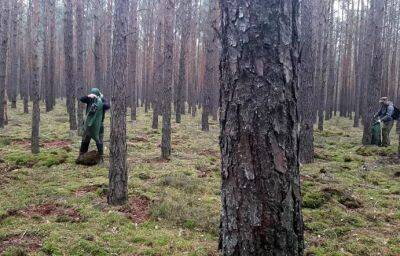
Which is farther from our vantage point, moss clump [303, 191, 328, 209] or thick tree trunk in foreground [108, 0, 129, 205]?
moss clump [303, 191, 328, 209]

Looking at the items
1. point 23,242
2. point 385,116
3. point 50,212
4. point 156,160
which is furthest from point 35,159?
point 385,116

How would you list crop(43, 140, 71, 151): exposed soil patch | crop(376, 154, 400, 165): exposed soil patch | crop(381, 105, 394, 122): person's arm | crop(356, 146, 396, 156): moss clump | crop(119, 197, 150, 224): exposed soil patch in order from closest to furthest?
crop(119, 197, 150, 224): exposed soil patch, crop(376, 154, 400, 165): exposed soil patch, crop(43, 140, 71, 151): exposed soil patch, crop(356, 146, 396, 156): moss clump, crop(381, 105, 394, 122): person's arm

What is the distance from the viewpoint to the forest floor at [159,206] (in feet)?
17.9

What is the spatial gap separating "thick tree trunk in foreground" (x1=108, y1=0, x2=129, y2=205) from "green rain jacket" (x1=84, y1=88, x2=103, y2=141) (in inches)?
117

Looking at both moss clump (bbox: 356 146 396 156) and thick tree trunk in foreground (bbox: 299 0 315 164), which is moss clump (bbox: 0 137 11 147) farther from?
moss clump (bbox: 356 146 396 156)

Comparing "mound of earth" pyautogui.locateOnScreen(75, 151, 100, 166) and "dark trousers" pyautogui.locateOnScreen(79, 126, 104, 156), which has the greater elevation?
"dark trousers" pyautogui.locateOnScreen(79, 126, 104, 156)

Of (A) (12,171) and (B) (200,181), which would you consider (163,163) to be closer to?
(B) (200,181)

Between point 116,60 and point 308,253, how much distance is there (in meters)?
4.22

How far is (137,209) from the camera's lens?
6.93 metres

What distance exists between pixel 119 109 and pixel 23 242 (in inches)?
100

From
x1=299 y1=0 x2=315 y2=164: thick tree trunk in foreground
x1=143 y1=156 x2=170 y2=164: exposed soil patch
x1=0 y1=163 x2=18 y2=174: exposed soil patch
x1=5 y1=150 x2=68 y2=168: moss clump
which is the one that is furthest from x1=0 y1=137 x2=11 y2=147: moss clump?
x1=299 y1=0 x2=315 y2=164: thick tree trunk in foreground

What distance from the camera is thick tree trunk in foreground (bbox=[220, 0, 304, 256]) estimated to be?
2.00 meters

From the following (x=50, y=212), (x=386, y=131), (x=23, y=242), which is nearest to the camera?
(x=23, y=242)

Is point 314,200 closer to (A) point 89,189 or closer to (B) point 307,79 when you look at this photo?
(B) point 307,79
